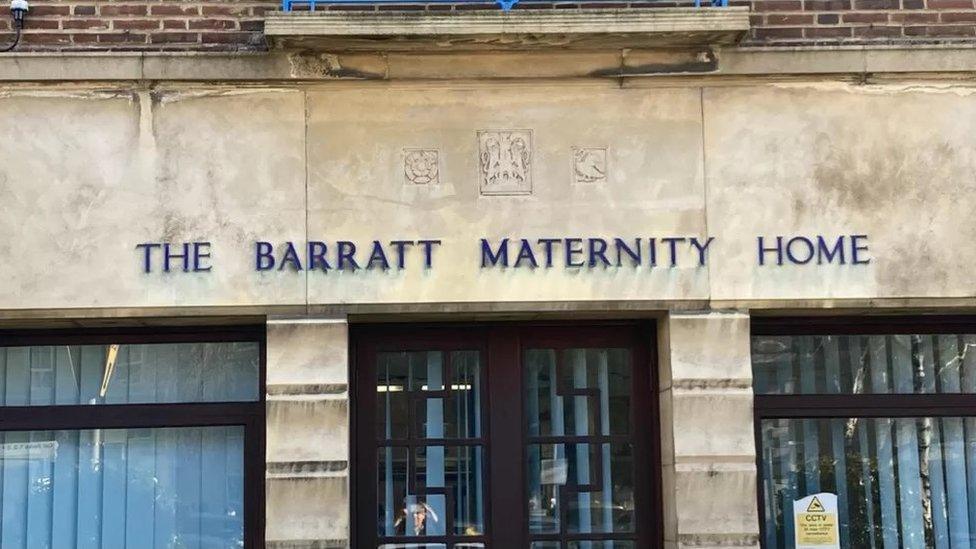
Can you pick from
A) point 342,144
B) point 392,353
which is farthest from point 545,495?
point 342,144

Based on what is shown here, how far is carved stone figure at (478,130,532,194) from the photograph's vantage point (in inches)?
259

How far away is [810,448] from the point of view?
6.93 m

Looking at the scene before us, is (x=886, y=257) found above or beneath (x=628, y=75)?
beneath

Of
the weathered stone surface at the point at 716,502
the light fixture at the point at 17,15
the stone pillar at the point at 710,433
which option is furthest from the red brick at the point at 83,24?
the weathered stone surface at the point at 716,502

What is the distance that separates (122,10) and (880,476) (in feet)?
16.4

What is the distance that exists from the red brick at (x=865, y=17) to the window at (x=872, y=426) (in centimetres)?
169

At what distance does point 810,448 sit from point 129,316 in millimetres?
3842

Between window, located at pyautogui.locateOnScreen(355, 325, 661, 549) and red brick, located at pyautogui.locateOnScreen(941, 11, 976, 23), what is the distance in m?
2.40

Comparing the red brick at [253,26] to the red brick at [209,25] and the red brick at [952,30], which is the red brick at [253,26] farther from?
the red brick at [952,30]

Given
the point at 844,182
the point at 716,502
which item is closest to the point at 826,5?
the point at 844,182

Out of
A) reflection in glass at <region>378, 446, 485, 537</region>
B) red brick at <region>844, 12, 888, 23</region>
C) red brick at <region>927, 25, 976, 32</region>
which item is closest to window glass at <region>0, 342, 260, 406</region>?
reflection in glass at <region>378, 446, 485, 537</region>

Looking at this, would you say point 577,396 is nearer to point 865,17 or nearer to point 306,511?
point 306,511

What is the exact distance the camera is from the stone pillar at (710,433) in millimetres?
6414

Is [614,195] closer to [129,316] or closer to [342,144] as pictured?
[342,144]
